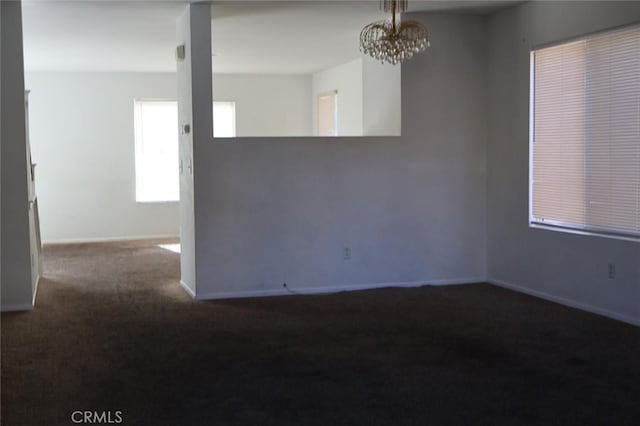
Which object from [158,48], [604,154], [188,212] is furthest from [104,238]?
[604,154]

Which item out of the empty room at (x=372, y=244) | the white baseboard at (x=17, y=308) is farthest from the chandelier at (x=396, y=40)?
the white baseboard at (x=17, y=308)

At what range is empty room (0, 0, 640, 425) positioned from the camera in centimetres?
369

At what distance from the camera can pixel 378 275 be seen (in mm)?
6445

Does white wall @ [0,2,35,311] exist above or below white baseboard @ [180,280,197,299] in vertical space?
above

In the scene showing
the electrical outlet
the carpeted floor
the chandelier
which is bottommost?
the carpeted floor

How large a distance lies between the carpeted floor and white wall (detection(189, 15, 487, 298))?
0.31 meters

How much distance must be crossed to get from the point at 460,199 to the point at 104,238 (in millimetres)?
5782

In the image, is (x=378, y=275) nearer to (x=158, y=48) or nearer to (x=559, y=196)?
(x=559, y=196)

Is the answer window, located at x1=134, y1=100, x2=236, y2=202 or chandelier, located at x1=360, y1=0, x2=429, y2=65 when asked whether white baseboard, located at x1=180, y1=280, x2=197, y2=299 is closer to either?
chandelier, located at x1=360, y1=0, x2=429, y2=65

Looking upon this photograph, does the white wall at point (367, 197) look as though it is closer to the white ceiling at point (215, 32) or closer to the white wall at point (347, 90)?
the white ceiling at point (215, 32)

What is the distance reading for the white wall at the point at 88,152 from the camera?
32.7 ft

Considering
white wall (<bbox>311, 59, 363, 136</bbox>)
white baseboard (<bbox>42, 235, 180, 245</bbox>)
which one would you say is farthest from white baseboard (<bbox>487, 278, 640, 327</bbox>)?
white baseboard (<bbox>42, 235, 180, 245</bbox>)

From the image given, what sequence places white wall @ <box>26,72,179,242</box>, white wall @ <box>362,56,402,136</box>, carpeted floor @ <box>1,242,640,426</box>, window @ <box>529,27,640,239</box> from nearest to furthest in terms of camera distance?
carpeted floor @ <box>1,242,640,426</box>
window @ <box>529,27,640,239</box>
white wall @ <box>362,56,402,136</box>
white wall @ <box>26,72,179,242</box>

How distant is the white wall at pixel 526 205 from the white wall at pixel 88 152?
18.3 ft
